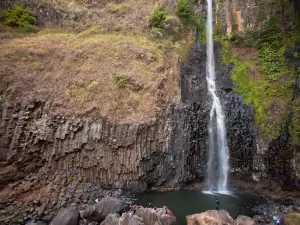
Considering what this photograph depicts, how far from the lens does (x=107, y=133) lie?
17.1 meters

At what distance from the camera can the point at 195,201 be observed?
1638 centimetres

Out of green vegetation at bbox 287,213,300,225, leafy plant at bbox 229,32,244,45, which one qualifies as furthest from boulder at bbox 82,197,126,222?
leafy plant at bbox 229,32,244,45

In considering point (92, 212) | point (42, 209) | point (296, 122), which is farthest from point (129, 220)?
point (296, 122)

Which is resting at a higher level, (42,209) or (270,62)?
(270,62)

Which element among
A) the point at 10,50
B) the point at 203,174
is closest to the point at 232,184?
the point at 203,174

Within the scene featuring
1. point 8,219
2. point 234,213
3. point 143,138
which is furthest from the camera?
point 143,138

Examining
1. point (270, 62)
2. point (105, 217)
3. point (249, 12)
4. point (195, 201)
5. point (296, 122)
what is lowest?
point (105, 217)

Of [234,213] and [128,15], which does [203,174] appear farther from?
[128,15]

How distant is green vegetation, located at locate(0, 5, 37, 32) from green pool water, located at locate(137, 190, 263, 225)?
829 inches

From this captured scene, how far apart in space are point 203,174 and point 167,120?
582 centimetres

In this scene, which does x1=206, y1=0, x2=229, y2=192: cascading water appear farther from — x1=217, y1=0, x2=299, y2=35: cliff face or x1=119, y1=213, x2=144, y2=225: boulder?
x1=217, y1=0, x2=299, y2=35: cliff face

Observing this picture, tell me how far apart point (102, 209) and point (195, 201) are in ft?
23.5

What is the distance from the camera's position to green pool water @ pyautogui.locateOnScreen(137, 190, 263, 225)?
1505cm

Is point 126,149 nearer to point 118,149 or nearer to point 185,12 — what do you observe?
point 118,149
